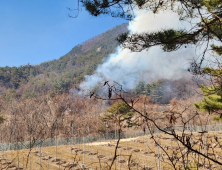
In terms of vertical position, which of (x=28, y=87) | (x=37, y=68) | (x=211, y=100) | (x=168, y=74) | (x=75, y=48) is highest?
(x=75, y=48)

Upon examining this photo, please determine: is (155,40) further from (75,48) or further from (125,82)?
(75,48)

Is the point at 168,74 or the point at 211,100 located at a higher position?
the point at 168,74

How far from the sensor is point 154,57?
6091 cm

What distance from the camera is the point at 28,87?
43375 millimetres

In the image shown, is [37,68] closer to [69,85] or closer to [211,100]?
[69,85]

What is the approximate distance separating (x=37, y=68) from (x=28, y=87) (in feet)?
66.7

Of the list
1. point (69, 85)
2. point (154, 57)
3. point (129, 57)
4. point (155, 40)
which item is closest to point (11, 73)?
point (69, 85)

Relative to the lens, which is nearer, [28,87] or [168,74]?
[28,87]

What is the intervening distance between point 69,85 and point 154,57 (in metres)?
29.5

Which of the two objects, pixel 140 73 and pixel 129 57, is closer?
pixel 140 73

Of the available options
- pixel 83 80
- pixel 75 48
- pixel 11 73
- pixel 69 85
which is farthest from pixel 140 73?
pixel 75 48

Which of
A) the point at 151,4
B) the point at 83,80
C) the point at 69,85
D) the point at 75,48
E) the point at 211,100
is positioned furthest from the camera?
the point at 75,48

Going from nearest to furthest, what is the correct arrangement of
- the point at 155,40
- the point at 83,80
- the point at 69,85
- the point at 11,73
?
the point at 155,40 < the point at 69,85 < the point at 83,80 < the point at 11,73

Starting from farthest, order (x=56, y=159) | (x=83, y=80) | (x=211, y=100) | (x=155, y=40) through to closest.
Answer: (x=83, y=80) < (x=56, y=159) < (x=211, y=100) < (x=155, y=40)
